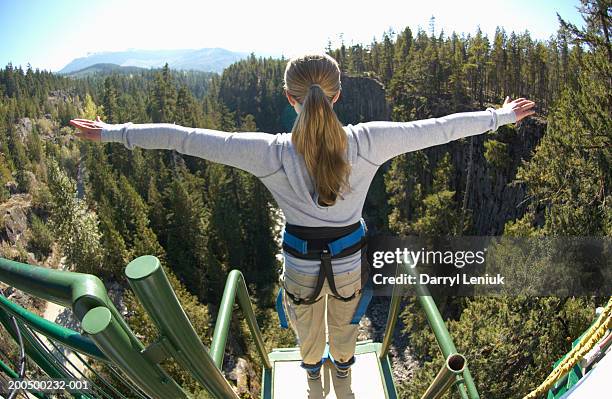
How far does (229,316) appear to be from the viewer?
9.36ft

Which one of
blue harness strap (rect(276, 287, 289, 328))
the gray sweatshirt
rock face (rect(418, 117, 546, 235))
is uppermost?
the gray sweatshirt

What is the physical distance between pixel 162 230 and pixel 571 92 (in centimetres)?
2962

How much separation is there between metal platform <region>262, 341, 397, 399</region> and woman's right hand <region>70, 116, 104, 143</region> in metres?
2.46

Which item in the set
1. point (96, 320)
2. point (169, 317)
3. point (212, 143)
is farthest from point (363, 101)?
point (96, 320)

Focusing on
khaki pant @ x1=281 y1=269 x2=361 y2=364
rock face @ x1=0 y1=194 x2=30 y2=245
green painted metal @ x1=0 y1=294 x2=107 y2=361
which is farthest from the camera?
rock face @ x1=0 y1=194 x2=30 y2=245

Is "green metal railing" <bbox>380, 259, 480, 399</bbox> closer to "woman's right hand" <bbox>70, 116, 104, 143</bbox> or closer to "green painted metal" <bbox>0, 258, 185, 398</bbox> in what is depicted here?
"green painted metal" <bbox>0, 258, 185, 398</bbox>

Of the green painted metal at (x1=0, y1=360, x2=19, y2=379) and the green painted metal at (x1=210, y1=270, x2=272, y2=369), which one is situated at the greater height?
the green painted metal at (x1=0, y1=360, x2=19, y2=379)

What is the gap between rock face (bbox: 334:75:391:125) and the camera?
5459cm

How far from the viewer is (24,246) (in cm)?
3581

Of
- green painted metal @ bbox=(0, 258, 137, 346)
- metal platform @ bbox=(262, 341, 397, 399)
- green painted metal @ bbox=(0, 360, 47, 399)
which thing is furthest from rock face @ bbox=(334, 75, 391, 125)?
green painted metal @ bbox=(0, 258, 137, 346)

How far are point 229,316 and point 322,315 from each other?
2.04 ft

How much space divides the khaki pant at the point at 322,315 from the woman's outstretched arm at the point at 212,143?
757 millimetres

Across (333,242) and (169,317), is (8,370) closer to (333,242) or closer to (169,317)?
(169,317)

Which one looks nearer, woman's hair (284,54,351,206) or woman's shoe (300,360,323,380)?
woman's hair (284,54,351,206)
